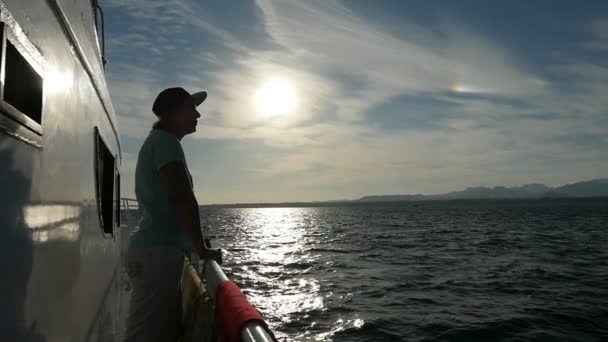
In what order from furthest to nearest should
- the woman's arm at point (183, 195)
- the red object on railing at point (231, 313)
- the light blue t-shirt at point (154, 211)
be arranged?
the light blue t-shirt at point (154, 211) < the woman's arm at point (183, 195) < the red object on railing at point (231, 313)

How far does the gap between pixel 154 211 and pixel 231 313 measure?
4.67 feet

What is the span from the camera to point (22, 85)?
1.43 metres

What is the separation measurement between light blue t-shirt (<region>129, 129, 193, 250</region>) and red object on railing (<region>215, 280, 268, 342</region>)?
3.11 ft

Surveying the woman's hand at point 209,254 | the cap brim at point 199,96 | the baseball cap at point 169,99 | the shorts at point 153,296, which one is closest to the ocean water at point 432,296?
the shorts at point 153,296

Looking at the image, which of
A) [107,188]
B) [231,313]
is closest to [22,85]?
[231,313]

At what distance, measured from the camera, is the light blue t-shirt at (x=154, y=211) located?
2760 mm

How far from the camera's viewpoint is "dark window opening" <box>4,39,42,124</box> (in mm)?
1291

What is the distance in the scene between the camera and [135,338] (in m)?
2.63

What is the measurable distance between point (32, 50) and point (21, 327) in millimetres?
957

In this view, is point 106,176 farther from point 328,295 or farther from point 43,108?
point 328,295

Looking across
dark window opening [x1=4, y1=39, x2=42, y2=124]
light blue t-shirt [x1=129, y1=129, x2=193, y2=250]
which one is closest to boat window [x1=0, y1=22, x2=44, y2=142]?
dark window opening [x1=4, y1=39, x2=42, y2=124]

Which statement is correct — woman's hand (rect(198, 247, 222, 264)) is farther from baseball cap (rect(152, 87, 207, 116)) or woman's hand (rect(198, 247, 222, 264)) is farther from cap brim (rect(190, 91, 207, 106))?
cap brim (rect(190, 91, 207, 106))

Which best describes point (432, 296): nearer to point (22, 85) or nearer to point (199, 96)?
point (199, 96)

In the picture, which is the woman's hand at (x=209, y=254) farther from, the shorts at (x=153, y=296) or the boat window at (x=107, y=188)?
the boat window at (x=107, y=188)
